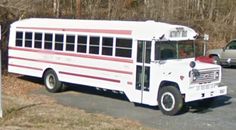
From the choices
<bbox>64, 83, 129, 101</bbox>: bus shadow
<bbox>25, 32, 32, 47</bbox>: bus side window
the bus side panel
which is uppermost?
<bbox>25, 32, 32, 47</bbox>: bus side window

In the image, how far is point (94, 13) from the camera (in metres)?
32.4

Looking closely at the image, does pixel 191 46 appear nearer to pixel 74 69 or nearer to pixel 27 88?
pixel 74 69

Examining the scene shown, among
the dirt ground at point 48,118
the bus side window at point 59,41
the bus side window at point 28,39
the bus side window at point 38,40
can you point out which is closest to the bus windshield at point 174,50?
→ the dirt ground at point 48,118

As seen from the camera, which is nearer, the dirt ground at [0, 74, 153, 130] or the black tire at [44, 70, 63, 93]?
the dirt ground at [0, 74, 153, 130]

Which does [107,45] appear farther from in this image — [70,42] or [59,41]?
[59,41]

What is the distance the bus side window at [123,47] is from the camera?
1387 centimetres

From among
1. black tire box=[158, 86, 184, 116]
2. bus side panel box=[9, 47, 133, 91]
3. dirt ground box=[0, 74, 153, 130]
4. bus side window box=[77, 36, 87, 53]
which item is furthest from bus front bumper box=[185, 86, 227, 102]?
bus side window box=[77, 36, 87, 53]

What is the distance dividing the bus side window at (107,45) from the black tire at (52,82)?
260 centimetres

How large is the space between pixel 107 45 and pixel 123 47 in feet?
2.38

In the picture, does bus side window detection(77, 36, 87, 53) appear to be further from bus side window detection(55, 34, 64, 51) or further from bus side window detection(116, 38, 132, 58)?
bus side window detection(116, 38, 132, 58)

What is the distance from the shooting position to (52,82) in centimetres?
1691

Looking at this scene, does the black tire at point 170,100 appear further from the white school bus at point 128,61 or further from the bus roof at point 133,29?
the bus roof at point 133,29

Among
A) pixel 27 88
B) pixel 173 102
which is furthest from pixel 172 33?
pixel 27 88

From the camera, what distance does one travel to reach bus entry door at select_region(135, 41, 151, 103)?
43.8ft
